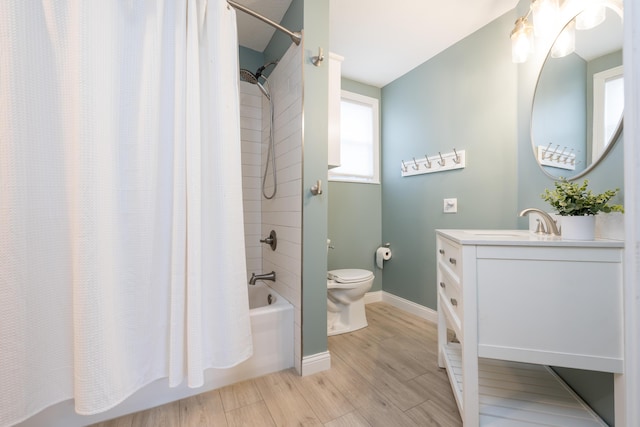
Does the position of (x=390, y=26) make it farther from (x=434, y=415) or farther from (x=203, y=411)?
(x=203, y=411)

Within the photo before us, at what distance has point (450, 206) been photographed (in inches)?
80.7

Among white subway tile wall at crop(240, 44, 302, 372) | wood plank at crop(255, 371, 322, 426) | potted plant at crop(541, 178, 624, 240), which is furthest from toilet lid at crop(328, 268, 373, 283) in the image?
potted plant at crop(541, 178, 624, 240)

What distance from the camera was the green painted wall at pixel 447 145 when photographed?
1.75 m

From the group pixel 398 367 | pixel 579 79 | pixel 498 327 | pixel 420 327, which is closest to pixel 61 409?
pixel 398 367

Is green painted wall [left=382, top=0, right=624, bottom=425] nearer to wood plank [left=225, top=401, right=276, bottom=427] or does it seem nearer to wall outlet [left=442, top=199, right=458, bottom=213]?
wall outlet [left=442, top=199, right=458, bottom=213]

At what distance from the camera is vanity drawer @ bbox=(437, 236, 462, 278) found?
1.05 m

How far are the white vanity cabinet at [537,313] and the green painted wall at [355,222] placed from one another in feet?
4.67

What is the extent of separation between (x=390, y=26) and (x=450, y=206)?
1466mm

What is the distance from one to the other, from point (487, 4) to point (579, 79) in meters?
0.90

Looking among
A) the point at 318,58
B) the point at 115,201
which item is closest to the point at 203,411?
the point at 115,201

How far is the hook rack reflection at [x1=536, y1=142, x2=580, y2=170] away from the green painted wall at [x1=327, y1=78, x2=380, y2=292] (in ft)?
4.67

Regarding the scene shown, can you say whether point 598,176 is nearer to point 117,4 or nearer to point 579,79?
point 579,79

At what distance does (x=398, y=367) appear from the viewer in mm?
1520

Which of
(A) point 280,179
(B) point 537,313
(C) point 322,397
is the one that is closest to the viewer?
(B) point 537,313
